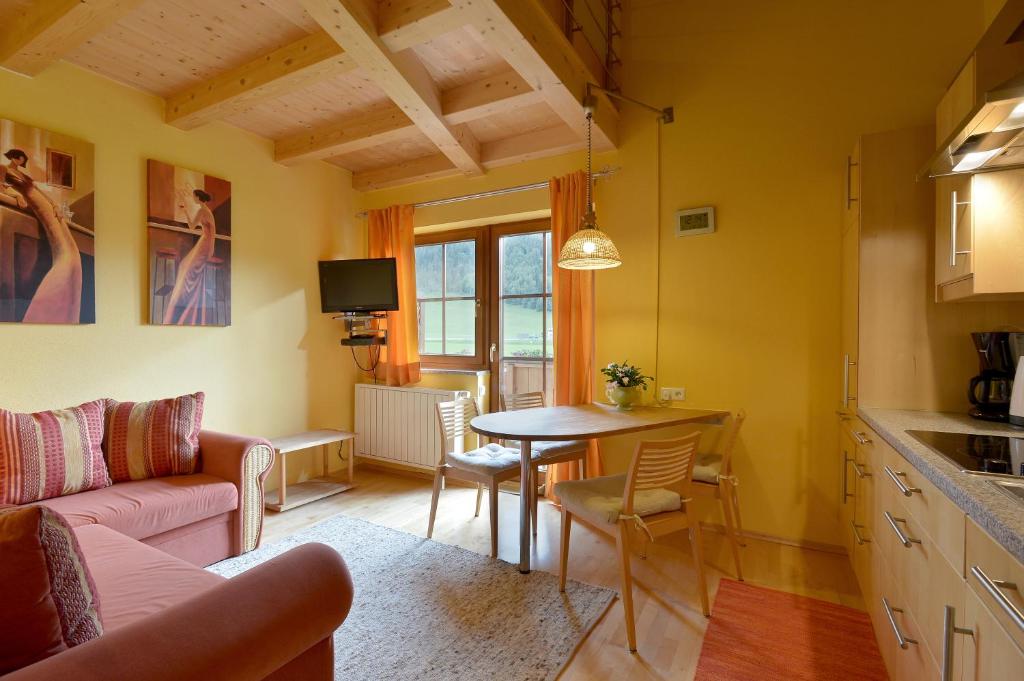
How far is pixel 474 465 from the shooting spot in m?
2.71

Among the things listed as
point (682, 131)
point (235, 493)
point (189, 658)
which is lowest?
point (235, 493)

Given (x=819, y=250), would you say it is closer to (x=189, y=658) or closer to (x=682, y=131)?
(x=682, y=131)

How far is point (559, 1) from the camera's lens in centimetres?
273

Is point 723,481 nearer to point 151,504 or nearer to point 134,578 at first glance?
point 134,578

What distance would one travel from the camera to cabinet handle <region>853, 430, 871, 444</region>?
6.47 feet

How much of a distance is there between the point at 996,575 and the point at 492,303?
3.30 metres

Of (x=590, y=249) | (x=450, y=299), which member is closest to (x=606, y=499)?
(x=590, y=249)

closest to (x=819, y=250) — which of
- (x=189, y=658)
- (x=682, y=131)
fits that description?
(x=682, y=131)

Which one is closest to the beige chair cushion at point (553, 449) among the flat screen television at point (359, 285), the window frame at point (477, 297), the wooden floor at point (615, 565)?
the wooden floor at point (615, 565)

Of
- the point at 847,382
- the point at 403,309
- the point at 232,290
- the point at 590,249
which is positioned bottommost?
the point at 847,382

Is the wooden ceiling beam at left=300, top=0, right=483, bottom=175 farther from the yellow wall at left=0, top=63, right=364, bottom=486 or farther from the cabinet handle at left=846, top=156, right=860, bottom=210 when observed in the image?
the cabinet handle at left=846, top=156, right=860, bottom=210

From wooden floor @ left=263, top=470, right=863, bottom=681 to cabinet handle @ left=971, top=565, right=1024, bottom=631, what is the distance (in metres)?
1.11

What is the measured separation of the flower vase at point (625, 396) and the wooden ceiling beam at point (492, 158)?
1.72 m

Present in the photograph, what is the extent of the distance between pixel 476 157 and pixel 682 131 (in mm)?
1482
